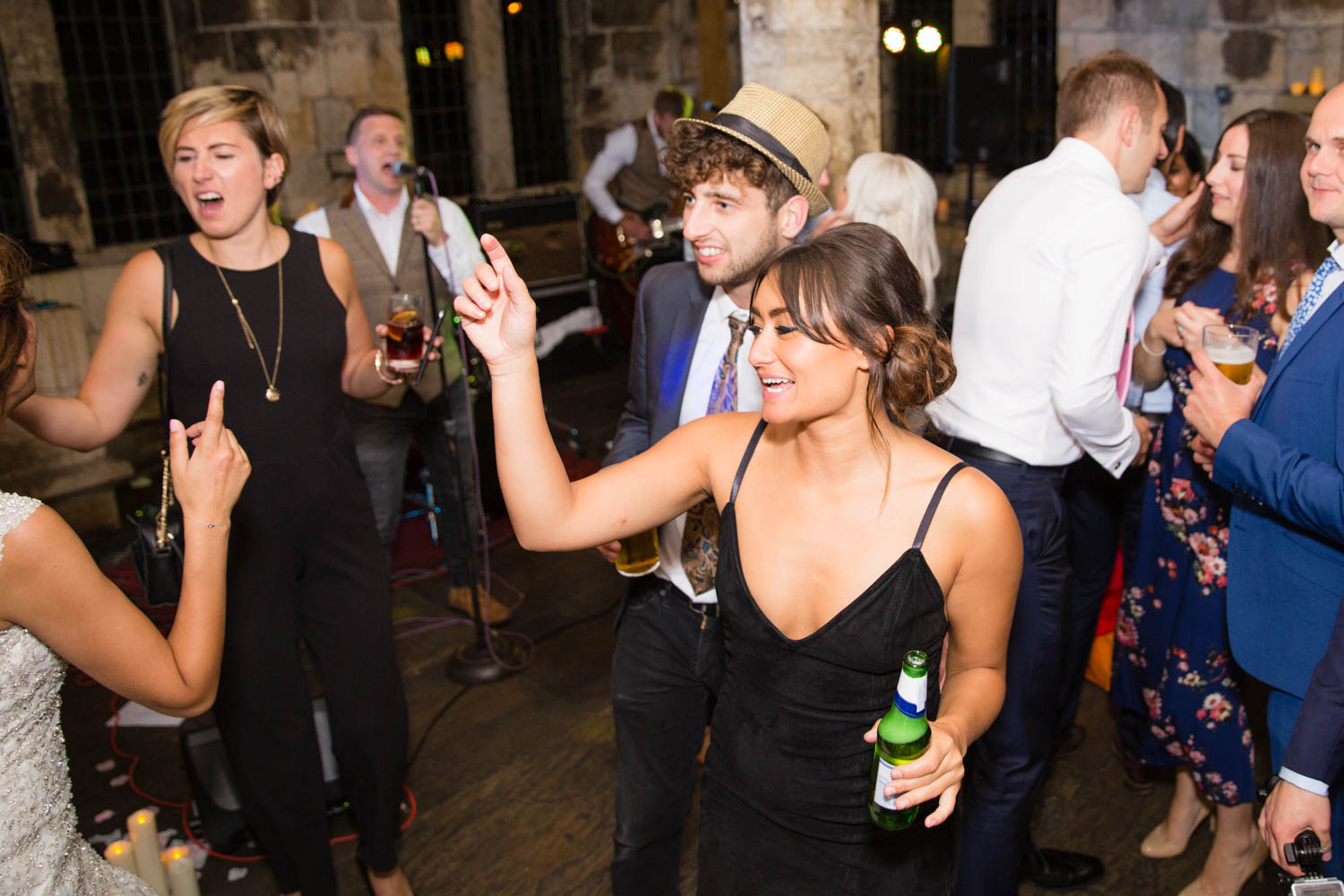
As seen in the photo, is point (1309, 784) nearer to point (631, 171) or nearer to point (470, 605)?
point (470, 605)

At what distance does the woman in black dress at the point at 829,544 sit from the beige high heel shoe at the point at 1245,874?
132cm

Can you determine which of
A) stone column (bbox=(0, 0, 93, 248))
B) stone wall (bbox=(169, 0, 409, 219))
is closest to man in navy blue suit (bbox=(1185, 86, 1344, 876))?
stone wall (bbox=(169, 0, 409, 219))

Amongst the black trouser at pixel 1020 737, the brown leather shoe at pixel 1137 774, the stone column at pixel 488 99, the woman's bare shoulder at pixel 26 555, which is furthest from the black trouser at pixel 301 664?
the stone column at pixel 488 99

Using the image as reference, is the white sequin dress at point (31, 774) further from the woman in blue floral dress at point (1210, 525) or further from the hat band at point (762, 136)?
the woman in blue floral dress at point (1210, 525)

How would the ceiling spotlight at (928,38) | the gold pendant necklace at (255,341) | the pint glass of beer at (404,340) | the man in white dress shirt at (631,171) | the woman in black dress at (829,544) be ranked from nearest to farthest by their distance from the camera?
the woman in black dress at (829,544), the gold pendant necklace at (255,341), the pint glass of beer at (404,340), the ceiling spotlight at (928,38), the man in white dress shirt at (631,171)

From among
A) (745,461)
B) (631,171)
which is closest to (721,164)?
(745,461)

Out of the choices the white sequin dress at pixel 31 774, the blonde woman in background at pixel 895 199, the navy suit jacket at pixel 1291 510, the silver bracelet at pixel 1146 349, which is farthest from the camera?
the blonde woman in background at pixel 895 199

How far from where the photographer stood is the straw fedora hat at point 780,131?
7.63ft

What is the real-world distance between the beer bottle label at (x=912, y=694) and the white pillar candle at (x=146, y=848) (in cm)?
209

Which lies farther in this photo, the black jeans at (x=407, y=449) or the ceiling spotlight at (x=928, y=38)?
the ceiling spotlight at (x=928, y=38)

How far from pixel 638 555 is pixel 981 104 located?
17.9 ft

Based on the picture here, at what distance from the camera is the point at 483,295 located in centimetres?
167

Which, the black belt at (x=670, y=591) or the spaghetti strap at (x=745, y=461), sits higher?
the spaghetti strap at (x=745, y=461)

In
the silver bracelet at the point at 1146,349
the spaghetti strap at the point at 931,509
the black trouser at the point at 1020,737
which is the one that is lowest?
the black trouser at the point at 1020,737
